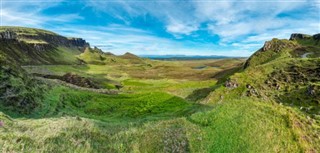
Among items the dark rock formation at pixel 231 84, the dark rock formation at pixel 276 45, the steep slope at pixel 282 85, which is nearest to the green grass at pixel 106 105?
the steep slope at pixel 282 85

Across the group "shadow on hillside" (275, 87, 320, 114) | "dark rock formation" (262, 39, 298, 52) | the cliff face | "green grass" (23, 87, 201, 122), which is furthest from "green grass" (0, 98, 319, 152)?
"dark rock formation" (262, 39, 298, 52)

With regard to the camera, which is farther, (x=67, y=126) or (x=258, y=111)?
(x=67, y=126)

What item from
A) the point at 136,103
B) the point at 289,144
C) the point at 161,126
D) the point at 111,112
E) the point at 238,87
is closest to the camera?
the point at 289,144

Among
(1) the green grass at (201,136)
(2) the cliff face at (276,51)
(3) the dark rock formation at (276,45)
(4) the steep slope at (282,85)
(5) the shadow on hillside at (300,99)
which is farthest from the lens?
(3) the dark rock formation at (276,45)

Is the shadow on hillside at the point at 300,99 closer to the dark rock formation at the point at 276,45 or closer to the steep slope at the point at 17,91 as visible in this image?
the steep slope at the point at 17,91

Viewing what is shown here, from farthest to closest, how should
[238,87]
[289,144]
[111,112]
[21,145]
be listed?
[238,87], [111,112], [289,144], [21,145]

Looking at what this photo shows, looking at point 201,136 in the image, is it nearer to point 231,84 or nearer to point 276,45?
point 231,84

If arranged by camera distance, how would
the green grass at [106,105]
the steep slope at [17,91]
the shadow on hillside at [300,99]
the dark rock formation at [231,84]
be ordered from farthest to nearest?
1. the dark rock formation at [231,84]
2. the shadow on hillside at [300,99]
3. the green grass at [106,105]
4. the steep slope at [17,91]

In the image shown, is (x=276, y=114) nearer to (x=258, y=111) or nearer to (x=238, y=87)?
(x=258, y=111)

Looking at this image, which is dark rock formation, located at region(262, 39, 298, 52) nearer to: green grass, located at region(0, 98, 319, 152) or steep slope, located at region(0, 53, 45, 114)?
steep slope, located at region(0, 53, 45, 114)

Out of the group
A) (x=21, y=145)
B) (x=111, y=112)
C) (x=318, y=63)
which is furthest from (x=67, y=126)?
(x=318, y=63)

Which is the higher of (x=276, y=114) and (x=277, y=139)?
(x=276, y=114)

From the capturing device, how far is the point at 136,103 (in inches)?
1897

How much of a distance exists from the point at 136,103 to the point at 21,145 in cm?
3637
